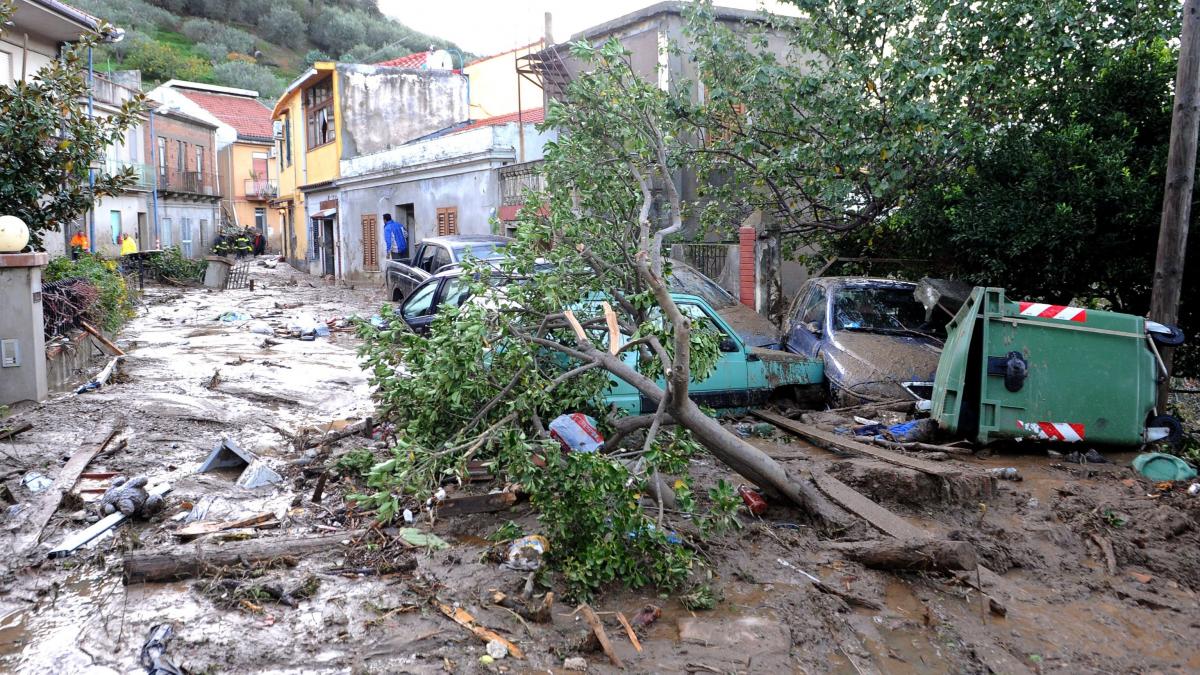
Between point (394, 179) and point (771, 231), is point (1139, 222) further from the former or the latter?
point (394, 179)

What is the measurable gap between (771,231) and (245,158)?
4774 centimetres

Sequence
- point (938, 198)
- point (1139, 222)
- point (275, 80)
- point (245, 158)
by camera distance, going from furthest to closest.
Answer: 1. point (275, 80)
2. point (245, 158)
3. point (938, 198)
4. point (1139, 222)

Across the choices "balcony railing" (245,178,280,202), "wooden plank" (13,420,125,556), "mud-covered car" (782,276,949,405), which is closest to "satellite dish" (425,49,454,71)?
"balcony railing" (245,178,280,202)

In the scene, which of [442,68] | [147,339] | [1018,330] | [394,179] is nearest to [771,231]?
[1018,330]

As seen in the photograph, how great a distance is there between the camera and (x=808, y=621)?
4.42 m

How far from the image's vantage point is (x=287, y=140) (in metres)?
38.6

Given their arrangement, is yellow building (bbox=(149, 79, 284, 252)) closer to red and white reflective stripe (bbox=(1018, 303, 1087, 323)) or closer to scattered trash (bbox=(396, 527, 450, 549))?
scattered trash (bbox=(396, 527, 450, 549))

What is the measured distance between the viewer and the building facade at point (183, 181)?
40156 mm

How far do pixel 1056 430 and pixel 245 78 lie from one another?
2606 inches

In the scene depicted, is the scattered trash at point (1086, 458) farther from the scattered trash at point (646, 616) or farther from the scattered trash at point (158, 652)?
the scattered trash at point (158, 652)

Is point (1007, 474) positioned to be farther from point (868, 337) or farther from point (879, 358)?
point (868, 337)

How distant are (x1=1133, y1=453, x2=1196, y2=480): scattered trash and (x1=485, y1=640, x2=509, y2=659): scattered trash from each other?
548cm

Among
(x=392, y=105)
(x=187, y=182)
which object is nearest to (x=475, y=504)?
(x=392, y=105)

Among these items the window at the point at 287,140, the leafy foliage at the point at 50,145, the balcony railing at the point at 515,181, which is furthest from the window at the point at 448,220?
the window at the point at 287,140
